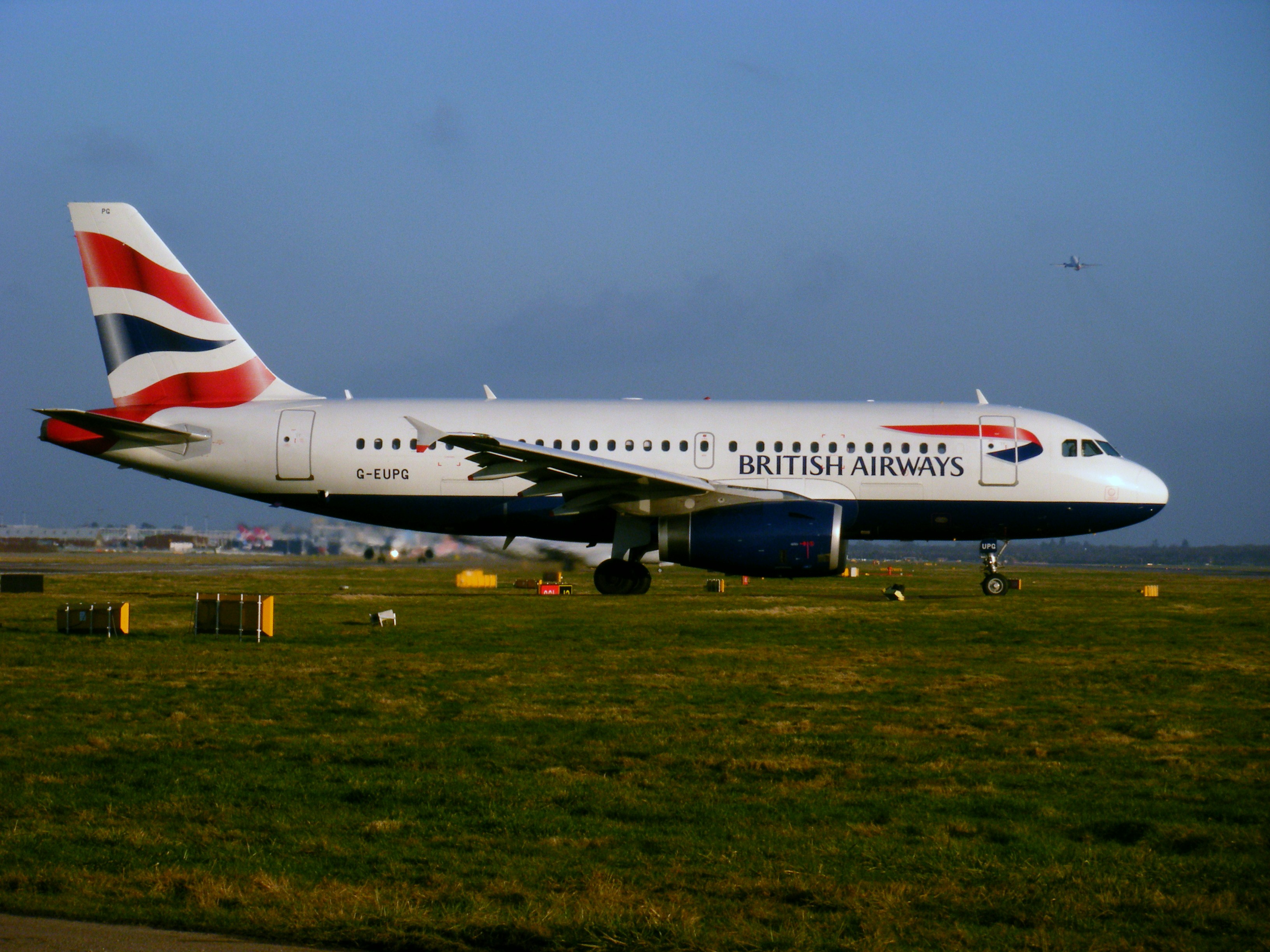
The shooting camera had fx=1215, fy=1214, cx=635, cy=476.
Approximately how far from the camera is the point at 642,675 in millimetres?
11875

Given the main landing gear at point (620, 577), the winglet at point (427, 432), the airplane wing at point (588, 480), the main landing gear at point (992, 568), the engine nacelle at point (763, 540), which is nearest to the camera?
the winglet at point (427, 432)

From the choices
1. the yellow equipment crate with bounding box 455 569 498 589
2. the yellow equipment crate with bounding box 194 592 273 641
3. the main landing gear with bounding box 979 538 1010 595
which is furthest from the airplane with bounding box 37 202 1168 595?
the yellow equipment crate with bounding box 455 569 498 589

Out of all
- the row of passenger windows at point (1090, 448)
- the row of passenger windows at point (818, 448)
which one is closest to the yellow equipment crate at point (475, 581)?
the row of passenger windows at point (818, 448)

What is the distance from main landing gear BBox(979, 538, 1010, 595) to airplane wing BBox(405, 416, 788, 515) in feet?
19.0

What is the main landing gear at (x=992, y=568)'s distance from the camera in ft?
84.7

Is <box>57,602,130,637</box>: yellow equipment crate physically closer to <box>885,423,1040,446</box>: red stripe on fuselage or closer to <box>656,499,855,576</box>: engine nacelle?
<box>656,499,855,576</box>: engine nacelle

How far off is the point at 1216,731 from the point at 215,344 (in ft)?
66.4

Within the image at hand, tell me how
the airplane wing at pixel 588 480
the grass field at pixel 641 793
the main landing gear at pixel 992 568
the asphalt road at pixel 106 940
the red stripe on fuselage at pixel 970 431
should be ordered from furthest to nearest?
the main landing gear at pixel 992 568 < the red stripe on fuselage at pixel 970 431 < the airplane wing at pixel 588 480 < the grass field at pixel 641 793 < the asphalt road at pixel 106 940

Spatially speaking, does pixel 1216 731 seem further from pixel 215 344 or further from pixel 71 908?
pixel 215 344

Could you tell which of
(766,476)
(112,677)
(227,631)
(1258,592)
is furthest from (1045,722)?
(1258,592)

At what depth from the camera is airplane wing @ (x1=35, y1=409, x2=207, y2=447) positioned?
2238 cm

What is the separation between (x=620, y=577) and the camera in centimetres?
2397

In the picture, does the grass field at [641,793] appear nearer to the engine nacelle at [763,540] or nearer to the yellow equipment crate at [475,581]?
the engine nacelle at [763,540]

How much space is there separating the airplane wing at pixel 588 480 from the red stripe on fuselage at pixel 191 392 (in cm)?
426
